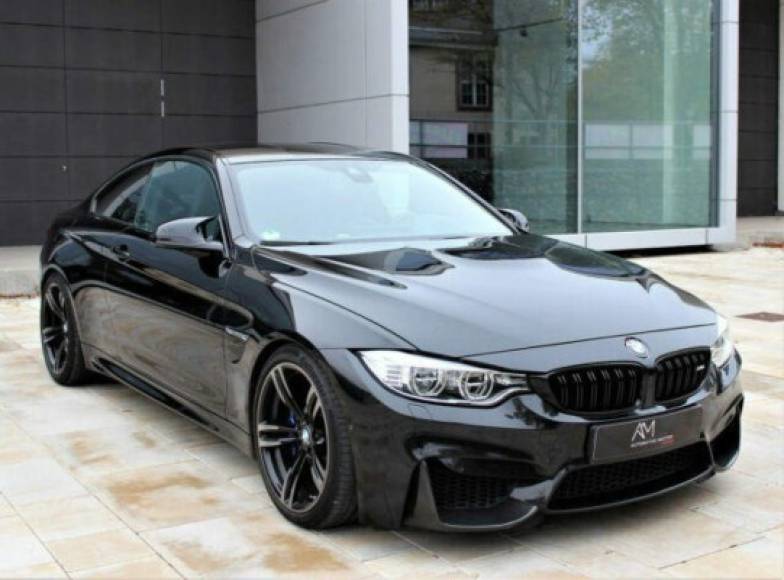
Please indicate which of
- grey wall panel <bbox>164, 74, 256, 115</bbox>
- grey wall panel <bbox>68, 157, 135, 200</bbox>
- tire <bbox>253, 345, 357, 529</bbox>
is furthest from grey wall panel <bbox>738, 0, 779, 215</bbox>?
tire <bbox>253, 345, 357, 529</bbox>

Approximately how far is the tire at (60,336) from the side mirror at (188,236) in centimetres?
173

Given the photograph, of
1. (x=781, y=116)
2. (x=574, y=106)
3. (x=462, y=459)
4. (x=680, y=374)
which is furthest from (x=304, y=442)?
(x=781, y=116)

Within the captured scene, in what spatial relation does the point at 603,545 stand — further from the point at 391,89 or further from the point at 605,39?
the point at 605,39

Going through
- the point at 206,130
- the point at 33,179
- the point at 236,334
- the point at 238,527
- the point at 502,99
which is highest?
the point at 502,99

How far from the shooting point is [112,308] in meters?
5.43

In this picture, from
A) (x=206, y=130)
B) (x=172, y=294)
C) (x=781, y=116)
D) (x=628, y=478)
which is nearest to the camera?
(x=628, y=478)

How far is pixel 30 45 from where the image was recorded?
1459 centimetres

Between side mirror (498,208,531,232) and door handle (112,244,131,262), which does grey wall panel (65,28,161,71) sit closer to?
door handle (112,244,131,262)

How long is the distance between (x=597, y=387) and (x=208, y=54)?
13.5 meters

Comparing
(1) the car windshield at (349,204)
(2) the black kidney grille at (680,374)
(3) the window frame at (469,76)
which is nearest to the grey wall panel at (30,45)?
(3) the window frame at (469,76)

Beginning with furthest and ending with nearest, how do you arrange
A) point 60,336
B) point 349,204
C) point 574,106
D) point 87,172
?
point 87,172 → point 574,106 → point 60,336 → point 349,204

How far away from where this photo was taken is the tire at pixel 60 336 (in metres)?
6.08

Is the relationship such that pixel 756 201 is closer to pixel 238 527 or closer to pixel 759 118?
pixel 759 118

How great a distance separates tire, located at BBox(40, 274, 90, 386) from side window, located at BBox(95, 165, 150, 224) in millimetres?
536
